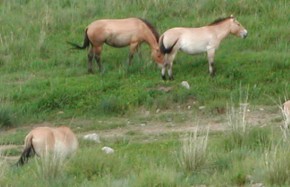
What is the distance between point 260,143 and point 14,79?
6954 millimetres

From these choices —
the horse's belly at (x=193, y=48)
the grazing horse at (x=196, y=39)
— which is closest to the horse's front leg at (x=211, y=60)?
the grazing horse at (x=196, y=39)

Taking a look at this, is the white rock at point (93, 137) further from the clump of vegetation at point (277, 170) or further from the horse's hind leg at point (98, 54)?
the clump of vegetation at point (277, 170)

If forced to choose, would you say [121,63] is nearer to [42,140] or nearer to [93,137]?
[93,137]

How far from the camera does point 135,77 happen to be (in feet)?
54.3

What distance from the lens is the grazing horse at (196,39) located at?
53.7 feet

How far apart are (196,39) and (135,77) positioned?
Result: 1.28 m

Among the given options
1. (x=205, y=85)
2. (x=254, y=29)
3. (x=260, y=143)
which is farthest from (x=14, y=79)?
(x=260, y=143)

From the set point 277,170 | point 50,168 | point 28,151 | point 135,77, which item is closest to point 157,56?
point 135,77

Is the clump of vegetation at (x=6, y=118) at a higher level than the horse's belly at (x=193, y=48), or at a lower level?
lower

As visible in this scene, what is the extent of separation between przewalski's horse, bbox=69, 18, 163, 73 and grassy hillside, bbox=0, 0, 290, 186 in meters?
0.32

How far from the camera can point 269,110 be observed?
15.1 metres

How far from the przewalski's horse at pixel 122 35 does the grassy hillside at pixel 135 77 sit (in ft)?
1.06

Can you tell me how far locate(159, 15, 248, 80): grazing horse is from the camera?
1636 cm

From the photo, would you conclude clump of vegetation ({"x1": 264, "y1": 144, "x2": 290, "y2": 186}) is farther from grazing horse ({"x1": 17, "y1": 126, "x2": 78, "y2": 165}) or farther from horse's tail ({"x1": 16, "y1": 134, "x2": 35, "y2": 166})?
horse's tail ({"x1": 16, "y1": 134, "x2": 35, "y2": 166})
